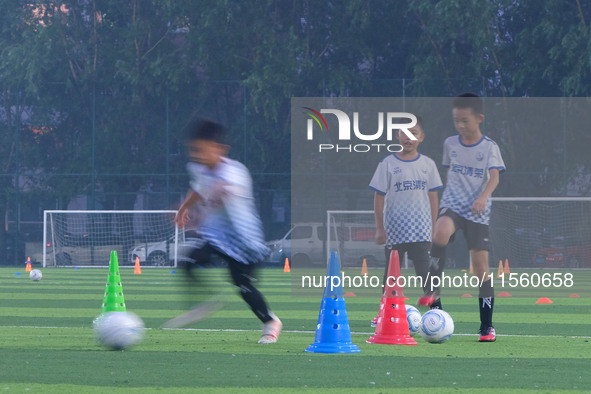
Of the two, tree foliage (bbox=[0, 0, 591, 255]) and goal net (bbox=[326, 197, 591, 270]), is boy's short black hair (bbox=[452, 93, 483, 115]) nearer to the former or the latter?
goal net (bbox=[326, 197, 591, 270])

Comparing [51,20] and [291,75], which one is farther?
Answer: [51,20]

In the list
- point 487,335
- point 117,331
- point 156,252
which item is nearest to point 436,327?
point 487,335

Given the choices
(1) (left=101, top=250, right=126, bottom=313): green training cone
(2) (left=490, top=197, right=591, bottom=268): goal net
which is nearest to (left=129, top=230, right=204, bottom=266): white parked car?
(2) (left=490, top=197, right=591, bottom=268): goal net

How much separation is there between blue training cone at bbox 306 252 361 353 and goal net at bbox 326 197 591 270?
69.2 ft

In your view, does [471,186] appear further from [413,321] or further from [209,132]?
[209,132]

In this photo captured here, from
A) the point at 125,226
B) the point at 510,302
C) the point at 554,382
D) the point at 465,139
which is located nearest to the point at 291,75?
the point at 125,226

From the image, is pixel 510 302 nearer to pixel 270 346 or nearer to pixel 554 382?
pixel 270 346

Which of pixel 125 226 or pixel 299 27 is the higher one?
pixel 299 27

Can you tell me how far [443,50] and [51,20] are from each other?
13169 millimetres

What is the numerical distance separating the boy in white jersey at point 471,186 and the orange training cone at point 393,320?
0.73 meters

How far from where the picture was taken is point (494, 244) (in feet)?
99.0

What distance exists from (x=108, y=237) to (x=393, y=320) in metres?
25.9

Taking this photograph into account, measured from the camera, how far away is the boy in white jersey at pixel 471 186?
917 centimetres

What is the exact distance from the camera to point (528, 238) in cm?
3011
